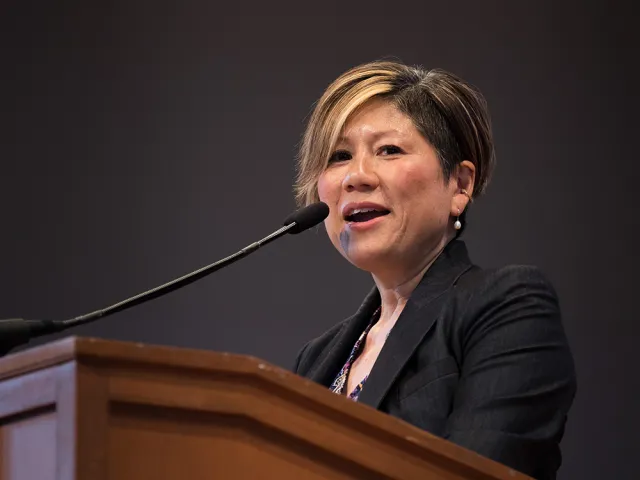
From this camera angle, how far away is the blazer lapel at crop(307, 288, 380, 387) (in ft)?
7.33

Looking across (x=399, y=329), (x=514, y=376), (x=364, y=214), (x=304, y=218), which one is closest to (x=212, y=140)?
(x=364, y=214)

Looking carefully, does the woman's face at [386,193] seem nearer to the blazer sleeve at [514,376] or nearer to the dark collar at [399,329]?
the dark collar at [399,329]

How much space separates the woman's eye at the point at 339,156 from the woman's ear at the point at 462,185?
22 cm

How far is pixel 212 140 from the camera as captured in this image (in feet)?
10.8

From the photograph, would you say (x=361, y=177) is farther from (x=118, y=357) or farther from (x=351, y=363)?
(x=118, y=357)

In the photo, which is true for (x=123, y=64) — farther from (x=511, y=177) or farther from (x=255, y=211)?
(x=511, y=177)

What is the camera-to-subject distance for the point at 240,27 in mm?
3326

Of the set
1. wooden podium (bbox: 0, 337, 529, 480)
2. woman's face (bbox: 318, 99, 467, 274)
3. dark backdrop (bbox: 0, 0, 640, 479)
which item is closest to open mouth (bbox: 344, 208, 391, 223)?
woman's face (bbox: 318, 99, 467, 274)

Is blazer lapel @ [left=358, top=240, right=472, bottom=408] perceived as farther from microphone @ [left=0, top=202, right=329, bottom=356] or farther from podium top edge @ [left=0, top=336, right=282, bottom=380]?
podium top edge @ [left=0, top=336, right=282, bottom=380]

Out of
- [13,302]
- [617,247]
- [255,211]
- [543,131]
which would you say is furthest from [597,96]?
[13,302]

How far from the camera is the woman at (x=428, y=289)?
1.73 meters

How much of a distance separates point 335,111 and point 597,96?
0.94 meters

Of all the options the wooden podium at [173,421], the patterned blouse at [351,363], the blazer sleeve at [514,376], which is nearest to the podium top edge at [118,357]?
the wooden podium at [173,421]

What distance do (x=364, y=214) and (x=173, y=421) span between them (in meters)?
1.14
